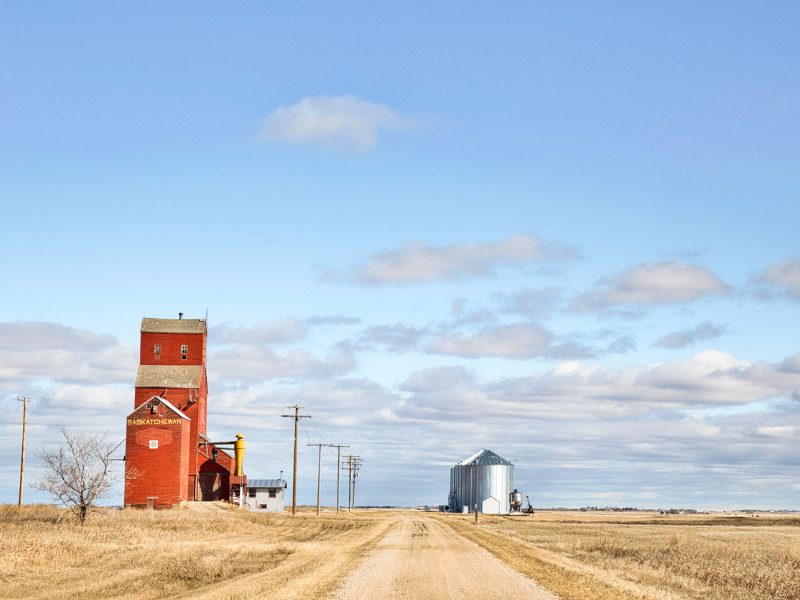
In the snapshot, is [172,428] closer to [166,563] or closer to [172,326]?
[172,326]

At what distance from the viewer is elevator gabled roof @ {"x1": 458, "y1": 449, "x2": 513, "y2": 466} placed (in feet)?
600

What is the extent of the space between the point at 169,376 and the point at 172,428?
32.9ft

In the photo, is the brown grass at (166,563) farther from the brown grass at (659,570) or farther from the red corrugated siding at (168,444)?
the red corrugated siding at (168,444)

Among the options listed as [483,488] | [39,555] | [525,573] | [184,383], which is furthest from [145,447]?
[483,488]

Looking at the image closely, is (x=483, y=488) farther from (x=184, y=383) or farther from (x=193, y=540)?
(x=193, y=540)

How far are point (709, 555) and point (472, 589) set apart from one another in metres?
19.4

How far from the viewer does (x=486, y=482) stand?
591ft

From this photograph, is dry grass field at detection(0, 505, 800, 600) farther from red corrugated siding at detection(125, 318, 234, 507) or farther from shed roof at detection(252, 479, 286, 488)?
shed roof at detection(252, 479, 286, 488)

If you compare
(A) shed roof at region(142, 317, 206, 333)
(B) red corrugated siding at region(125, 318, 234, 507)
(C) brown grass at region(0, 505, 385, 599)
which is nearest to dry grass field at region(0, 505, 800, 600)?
(C) brown grass at region(0, 505, 385, 599)

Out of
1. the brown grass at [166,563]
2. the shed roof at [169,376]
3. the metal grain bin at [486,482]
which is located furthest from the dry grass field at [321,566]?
the metal grain bin at [486,482]

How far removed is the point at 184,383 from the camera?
10162 cm

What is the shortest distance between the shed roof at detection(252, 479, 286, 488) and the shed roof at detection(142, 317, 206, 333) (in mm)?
26627

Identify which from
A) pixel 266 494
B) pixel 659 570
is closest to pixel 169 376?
pixel 266 494

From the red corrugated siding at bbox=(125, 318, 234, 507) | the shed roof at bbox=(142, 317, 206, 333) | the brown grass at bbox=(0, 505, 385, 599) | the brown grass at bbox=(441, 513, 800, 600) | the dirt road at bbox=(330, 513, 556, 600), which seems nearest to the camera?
the dirt road at bbox=(330, 513, 556, 600)
